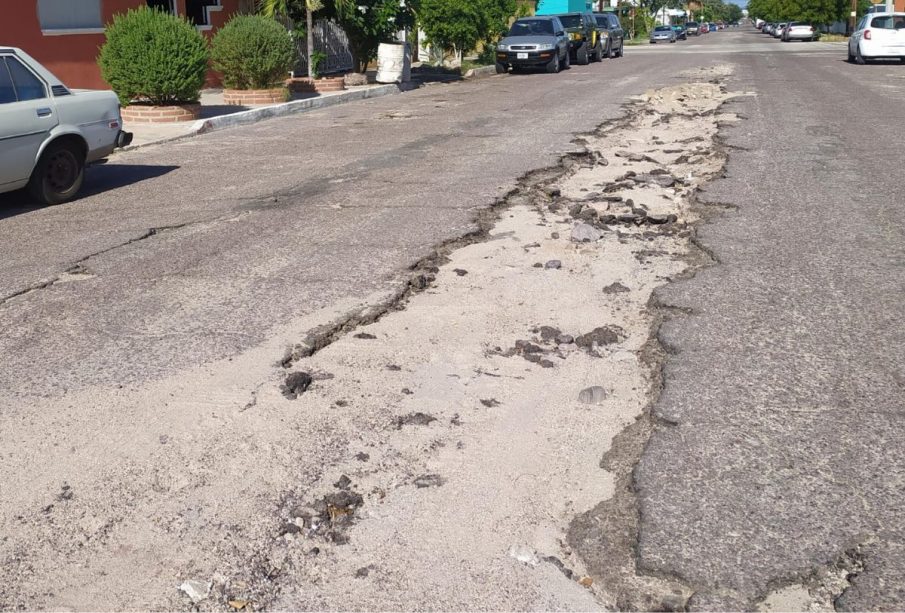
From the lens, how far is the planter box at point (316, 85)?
2133cm

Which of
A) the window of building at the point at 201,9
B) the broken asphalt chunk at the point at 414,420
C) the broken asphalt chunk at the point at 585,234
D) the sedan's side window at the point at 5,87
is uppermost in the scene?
the window of building at the point at 201,9

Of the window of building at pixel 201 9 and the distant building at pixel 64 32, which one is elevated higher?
the window of building at pixel 201 9

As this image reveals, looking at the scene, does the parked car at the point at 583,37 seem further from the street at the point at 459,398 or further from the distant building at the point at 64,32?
the street at the point at 459,398

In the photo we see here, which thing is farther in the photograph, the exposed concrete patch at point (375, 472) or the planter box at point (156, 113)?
the planter box at point (156, 113)

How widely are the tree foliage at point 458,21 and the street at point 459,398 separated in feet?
66.7

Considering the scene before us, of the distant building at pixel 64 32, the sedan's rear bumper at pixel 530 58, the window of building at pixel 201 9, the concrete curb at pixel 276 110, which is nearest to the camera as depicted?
the concrete curb at pixel 276 110

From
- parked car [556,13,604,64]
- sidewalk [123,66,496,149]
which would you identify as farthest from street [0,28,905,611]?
parked car [556,13,604,64]

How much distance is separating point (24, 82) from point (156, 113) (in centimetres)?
653

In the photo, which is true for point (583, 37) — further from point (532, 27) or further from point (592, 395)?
point (592, 395)

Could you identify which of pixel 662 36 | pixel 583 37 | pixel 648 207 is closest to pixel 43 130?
pixel 648 207

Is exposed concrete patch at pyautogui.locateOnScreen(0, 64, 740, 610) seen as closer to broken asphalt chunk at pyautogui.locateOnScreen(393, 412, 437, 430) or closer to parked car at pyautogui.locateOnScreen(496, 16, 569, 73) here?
broken asphalt chunk at pyautogui.locateOnScreen(393, 412, 437, 430)

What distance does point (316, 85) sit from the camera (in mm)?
21547

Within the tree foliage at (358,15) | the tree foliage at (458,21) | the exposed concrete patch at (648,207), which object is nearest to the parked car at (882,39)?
the exposed concrete patch at (648,207)

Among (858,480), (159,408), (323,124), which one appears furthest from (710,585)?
(323,124)
